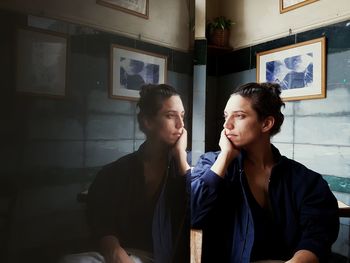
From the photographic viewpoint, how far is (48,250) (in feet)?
1.18

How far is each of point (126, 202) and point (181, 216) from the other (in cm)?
17

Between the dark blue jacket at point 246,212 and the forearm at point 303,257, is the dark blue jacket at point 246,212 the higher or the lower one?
the higher one

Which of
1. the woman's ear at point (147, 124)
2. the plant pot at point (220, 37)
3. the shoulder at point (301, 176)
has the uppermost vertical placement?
the plant pot at point (220, 37)

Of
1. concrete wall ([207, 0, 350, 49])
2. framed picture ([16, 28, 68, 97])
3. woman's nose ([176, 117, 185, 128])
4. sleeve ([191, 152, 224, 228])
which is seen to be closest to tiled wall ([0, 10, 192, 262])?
framed picture ([16, 28, 68, 97])

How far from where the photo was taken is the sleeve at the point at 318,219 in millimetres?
833

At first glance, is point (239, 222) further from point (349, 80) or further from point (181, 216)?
point (349, 80)

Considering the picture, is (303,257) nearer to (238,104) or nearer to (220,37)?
(238,104)

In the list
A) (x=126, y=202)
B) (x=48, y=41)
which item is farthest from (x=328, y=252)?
(x=48, y=41)

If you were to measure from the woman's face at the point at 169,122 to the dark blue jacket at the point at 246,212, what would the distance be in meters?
0.32

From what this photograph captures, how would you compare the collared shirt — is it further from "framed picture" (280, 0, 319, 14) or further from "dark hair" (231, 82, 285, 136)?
"framed picture" (280, 0, 319, 14)

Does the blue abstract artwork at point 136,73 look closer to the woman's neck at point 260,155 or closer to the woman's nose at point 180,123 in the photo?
the woman's nose at point 180,123

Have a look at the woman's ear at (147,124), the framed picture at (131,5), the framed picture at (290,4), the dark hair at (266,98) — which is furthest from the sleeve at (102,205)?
the framed picture at (290,4)

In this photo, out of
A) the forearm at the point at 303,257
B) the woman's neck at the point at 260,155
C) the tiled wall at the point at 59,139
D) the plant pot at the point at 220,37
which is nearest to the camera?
the tiled wall at the point at 59,139

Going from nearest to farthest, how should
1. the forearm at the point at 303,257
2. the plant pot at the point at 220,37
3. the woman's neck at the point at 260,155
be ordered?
the forearm at the point at 303,257, the woman's neck at the point at 260,155, the plant pot at the point at 220,37
